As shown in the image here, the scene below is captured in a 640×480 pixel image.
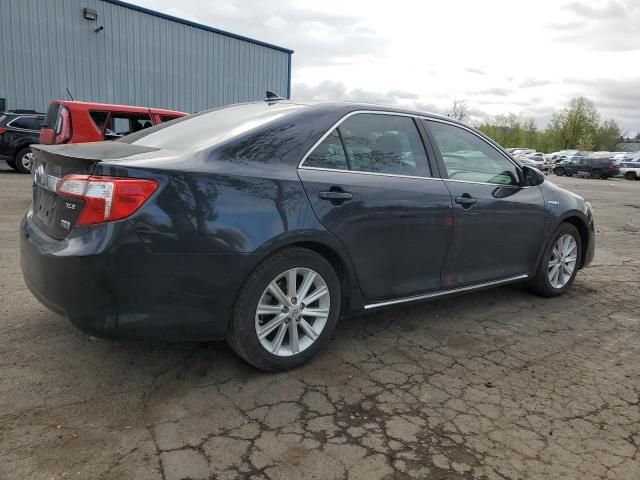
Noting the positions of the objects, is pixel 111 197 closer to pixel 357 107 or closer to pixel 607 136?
pixel 357 107

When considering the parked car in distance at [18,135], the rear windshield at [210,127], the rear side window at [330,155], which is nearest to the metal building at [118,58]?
the parked car in distance at [18,135]

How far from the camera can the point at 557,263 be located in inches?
193

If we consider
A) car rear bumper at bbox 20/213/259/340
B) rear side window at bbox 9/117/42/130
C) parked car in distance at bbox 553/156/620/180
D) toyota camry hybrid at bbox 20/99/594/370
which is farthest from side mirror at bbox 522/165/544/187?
parked car in distance at bbox 553/156/620/180

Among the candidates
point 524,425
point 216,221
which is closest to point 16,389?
point 216,221

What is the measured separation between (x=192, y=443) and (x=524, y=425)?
1633 millimetres

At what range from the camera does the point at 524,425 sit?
2.70 metres

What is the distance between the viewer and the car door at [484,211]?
3.87 metres

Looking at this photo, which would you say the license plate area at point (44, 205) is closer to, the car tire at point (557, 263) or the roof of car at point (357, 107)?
the roof of car at point (357, 107)

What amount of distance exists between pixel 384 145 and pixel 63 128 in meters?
7.23

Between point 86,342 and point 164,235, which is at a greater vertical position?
point 164,235

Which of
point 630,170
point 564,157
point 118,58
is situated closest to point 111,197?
point 118,58

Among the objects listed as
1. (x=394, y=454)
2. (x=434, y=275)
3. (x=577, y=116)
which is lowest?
(x=394, y=454)

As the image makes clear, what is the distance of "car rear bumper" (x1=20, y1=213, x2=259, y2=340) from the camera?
2.52 meters

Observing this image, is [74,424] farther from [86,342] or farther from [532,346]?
[532,346]
